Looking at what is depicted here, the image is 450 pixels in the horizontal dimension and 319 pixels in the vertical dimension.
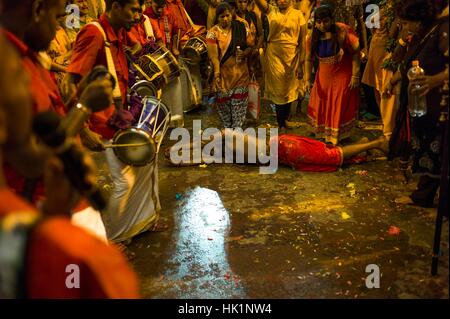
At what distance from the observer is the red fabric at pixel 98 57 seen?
12.5 feet

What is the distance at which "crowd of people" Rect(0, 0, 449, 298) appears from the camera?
5.14 ft

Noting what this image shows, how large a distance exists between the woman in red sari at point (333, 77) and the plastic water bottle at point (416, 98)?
2.27m

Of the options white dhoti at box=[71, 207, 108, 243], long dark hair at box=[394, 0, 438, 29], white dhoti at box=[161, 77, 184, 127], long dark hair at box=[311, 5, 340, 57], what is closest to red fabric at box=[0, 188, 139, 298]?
white dhoti at box=[71, 207, 108, 243]

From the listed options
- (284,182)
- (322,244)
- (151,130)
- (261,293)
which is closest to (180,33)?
(284,182)

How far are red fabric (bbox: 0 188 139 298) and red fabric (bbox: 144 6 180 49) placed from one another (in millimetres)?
5731

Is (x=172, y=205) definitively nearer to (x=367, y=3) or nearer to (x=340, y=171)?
(x=340, y=171)

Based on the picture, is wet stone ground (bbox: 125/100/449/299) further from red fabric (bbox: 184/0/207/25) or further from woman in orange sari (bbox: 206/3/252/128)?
red fabric (bbox: 184/0/207/25)

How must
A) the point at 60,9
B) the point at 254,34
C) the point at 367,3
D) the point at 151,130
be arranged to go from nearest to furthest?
the point at 60,9 → the point at 151,130 → the point at 254,34 → the point at 367,3

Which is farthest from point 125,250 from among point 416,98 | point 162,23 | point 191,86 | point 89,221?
point 191,86

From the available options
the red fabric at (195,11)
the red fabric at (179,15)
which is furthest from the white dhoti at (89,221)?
the red fabric at (195,11)

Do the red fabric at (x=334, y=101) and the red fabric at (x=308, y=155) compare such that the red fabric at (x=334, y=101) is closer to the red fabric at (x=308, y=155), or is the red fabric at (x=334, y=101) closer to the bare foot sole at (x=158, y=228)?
the red fabric at (x=308, y=155)

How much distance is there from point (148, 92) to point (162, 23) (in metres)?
2.85
